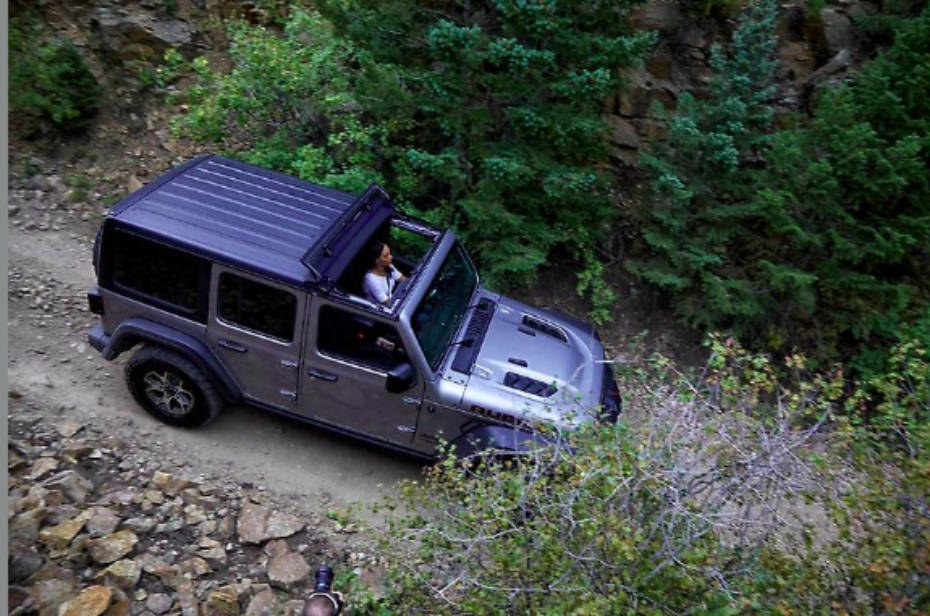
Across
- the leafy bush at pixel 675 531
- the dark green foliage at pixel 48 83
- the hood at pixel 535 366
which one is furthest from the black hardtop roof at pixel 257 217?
the dark green foliage at pixel 48 83

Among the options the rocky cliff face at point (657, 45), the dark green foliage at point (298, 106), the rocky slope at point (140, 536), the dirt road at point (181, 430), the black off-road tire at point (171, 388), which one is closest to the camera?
the rocky slope at point (140, 536)

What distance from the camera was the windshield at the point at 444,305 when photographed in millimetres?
6070

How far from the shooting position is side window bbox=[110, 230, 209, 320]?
6000 millimetres

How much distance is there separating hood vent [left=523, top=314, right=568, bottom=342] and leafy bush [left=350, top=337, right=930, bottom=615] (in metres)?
2.05

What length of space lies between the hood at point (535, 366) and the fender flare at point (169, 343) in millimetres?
2157

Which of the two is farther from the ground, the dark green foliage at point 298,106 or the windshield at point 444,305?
the dark green foliage at point 298,106

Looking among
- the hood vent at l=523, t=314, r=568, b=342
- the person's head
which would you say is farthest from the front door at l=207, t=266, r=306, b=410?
the hood vent at l=523, t=314, r=568, b=342

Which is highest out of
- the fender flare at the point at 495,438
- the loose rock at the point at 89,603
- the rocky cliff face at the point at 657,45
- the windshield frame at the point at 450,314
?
the rocky cliff face at the point at 657,45

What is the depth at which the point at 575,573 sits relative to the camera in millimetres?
4168

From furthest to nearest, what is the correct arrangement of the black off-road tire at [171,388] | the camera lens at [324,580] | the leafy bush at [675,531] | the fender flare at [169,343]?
1. the black off-road tire at [171,388]
2. the fender flare at [169,343]
3. the camera lens at [324,580]
4. the leafy bush at [675,531]

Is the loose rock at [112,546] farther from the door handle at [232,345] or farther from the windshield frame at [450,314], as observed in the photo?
the windshield frame at [450,314]

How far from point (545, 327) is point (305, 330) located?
2.30m

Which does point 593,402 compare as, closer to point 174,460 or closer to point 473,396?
point 473,396

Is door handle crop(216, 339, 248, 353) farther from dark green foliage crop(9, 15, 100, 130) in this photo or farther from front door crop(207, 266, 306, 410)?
dark green foliage crop(9, 15, 100, 130)
